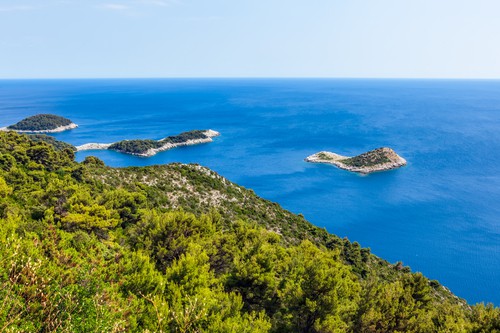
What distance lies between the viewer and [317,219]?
2972 inches

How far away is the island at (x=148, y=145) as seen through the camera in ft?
400

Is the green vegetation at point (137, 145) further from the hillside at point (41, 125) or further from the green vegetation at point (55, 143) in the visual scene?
the hillside at point (41, 125)

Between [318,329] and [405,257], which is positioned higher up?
[318,329]

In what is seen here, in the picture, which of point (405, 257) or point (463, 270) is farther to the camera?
point (405, 257)

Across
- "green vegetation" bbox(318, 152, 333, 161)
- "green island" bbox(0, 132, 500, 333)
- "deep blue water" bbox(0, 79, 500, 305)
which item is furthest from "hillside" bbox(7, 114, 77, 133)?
"green island" bbox(0, 132, 500, 333)

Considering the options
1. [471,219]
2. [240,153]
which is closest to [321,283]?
[471,219]

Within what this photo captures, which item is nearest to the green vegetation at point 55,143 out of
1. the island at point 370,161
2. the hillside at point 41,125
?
the hillside at point 41,125

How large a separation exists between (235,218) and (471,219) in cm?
6178

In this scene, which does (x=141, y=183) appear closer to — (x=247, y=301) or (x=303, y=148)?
(x=247, y=301)

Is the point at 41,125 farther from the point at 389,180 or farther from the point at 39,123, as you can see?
the point at 389,180

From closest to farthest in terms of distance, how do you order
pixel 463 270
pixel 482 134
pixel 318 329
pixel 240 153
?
pixel 318 329 < pixel 463 270 < pixel 240 153 < pixel 482 134

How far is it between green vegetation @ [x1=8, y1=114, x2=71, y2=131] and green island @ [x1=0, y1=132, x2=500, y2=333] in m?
134

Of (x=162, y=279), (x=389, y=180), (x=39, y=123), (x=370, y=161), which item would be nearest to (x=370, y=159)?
(x=370, y=161)

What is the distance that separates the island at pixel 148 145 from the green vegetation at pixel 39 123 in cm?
4223
